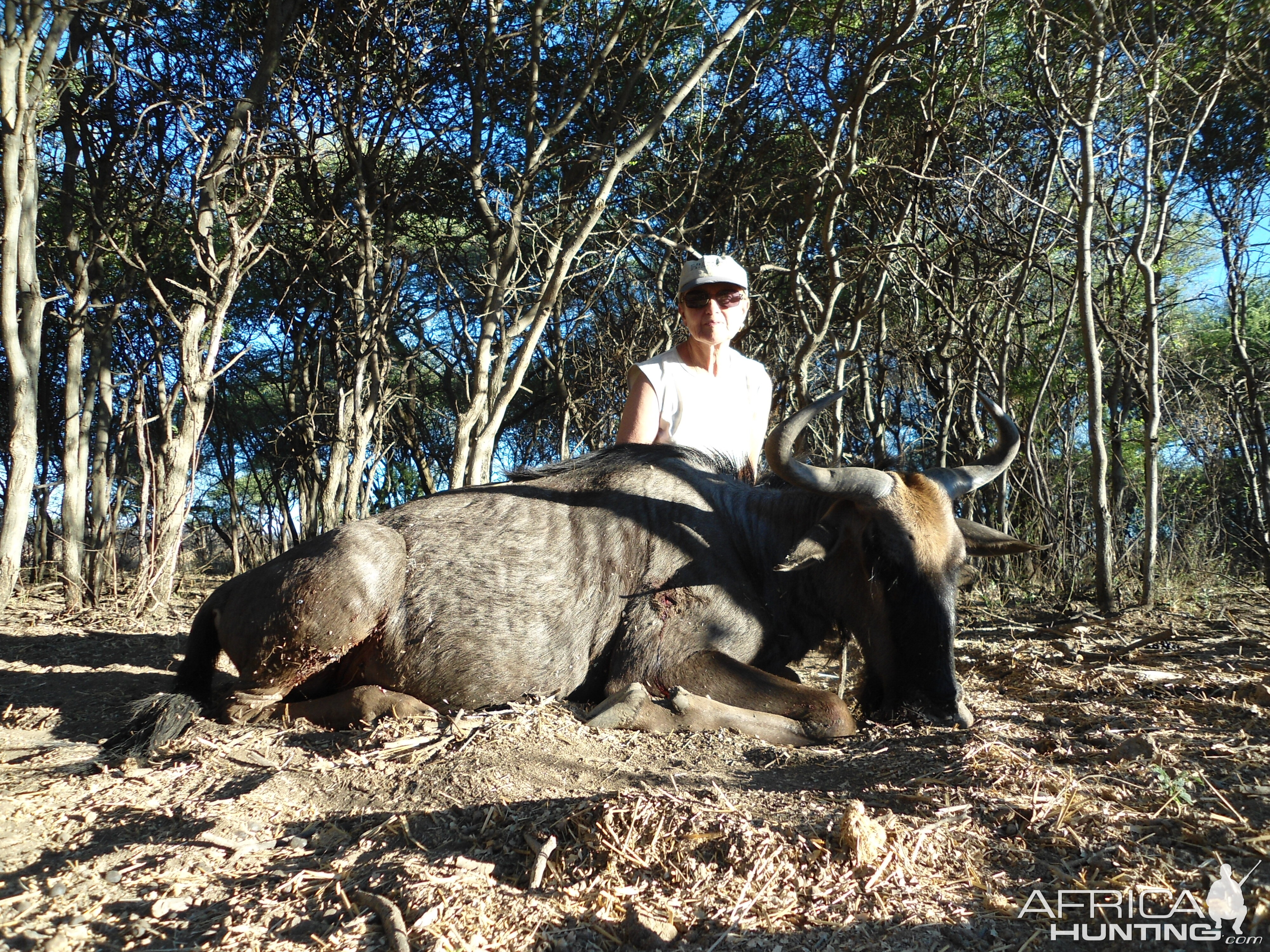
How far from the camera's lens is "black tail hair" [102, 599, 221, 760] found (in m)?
3.63

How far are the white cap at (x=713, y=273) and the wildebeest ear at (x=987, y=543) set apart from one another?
6.68 feet

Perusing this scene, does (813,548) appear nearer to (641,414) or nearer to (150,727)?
(641,414)

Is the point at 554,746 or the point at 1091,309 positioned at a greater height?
the point at 1091,309

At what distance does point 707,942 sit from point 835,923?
347 millimetres

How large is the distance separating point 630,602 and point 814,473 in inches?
46.1

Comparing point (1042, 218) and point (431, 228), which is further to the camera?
point (431, 228)

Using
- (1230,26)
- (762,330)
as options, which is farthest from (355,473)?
(1230,26)

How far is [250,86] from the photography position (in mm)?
7895

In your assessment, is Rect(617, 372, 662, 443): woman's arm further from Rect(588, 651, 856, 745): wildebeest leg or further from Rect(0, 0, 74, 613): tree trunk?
Rect(0, 0, 74, 613): tree trunk

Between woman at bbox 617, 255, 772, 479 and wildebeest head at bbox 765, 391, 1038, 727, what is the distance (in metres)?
1.15

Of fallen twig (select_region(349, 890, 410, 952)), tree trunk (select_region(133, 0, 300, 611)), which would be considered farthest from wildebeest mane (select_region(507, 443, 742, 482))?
tree trunk (select_region(133, 0, 300, 611))

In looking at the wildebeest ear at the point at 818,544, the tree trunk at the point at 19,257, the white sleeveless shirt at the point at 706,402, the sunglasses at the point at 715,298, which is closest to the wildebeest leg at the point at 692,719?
the wildebeest ear at the point at 818,544

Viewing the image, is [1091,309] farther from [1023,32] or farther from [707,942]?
[707,942]

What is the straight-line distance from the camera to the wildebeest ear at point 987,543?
4.74 meters
